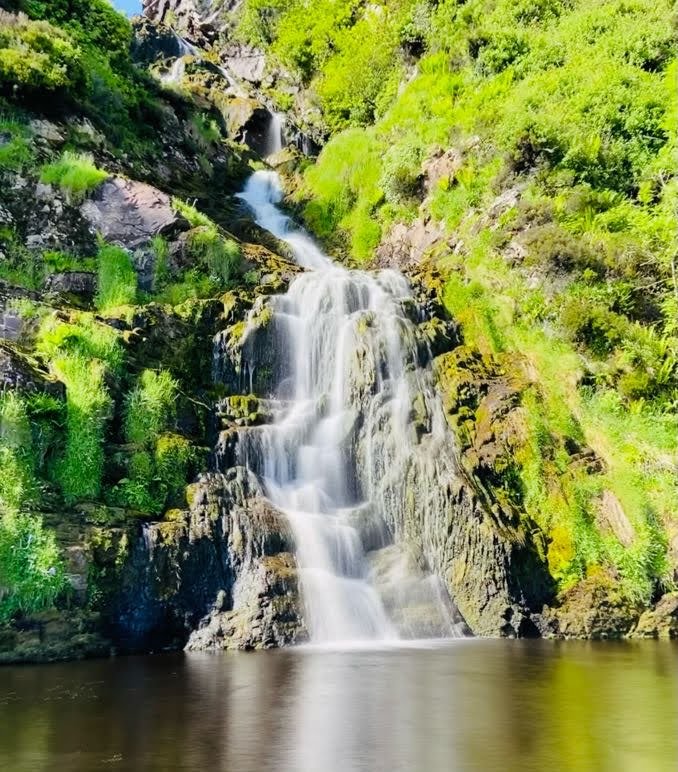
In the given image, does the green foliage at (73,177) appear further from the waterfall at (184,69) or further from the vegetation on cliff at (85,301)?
the waterfall at (184,69)

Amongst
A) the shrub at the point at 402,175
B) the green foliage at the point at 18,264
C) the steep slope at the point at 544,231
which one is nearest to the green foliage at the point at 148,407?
the green foliage at the point at 18,264

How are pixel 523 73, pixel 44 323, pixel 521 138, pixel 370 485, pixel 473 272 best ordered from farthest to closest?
pixel 523 73 < pixel 521 138 < pixel 473 272 < pixel 370 485 < pixel 44 323

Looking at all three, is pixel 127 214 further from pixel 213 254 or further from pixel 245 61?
pixel 245 61

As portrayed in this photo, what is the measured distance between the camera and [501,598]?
1666 centimetres

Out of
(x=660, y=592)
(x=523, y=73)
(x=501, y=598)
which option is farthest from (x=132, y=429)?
(x=523, y=73)

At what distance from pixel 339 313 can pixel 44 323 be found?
27.1 feet

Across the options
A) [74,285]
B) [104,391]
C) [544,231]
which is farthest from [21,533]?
[544,231]

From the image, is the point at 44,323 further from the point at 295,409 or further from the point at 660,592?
the point at 660,592

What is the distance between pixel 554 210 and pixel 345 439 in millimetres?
11554

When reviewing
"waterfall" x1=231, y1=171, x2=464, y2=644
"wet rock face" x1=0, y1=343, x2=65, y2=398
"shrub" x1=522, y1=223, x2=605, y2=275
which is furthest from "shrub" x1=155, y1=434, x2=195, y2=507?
"shrub" x1=522, y1=223, x2=605, y2=275

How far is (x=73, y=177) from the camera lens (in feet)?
73.4

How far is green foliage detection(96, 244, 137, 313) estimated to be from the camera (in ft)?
65.8

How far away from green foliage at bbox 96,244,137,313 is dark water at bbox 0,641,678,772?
398 inches

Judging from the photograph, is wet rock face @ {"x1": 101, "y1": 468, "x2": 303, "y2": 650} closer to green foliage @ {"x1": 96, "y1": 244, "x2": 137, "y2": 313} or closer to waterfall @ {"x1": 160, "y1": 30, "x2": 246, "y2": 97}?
green foliage @ {"x1": 96, "y1": 244, "x2": 137, "y2": 313}
